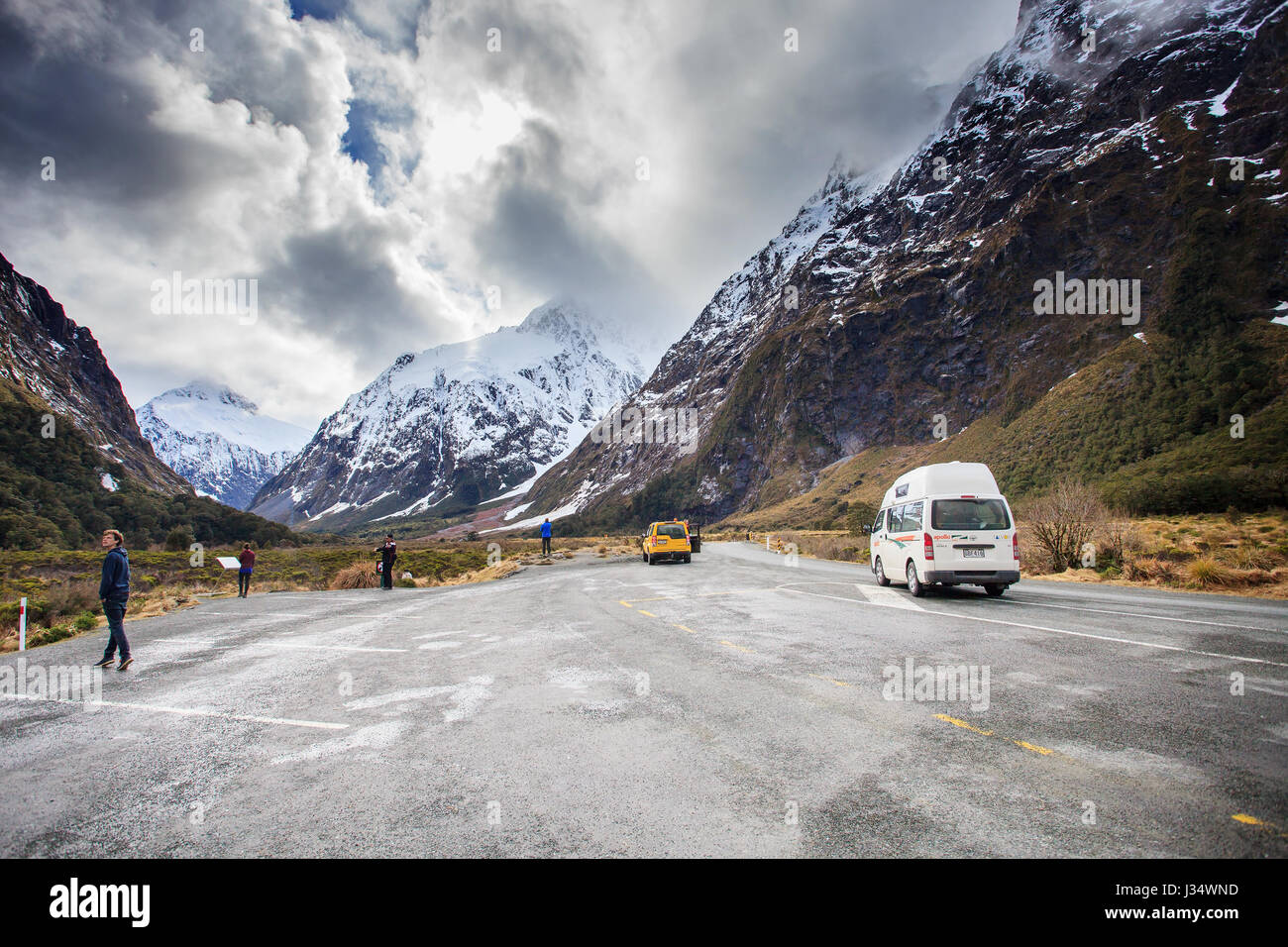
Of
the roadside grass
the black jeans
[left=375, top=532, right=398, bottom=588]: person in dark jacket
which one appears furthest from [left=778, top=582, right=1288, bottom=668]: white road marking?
[left=375, top=532, right=398, bottom=588]: person in dark jacket

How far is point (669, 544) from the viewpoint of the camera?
2838 cm

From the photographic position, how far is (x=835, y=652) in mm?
7238

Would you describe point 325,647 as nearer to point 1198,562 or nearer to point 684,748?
point 684,748

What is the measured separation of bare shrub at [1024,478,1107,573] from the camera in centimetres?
1769

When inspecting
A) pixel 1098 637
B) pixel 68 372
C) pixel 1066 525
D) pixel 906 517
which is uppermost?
pixel 68 372

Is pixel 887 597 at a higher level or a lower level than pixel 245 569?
higher

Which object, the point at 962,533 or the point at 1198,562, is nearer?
the point at 962,533

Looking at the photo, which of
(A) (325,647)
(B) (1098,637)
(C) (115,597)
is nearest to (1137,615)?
(B) (1098,637)

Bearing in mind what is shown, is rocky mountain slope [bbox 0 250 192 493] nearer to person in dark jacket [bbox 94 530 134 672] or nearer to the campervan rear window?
person in dark jacket [bbox 94 530 134 672]

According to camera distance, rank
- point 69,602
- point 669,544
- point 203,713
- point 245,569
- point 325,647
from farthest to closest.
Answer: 1. point 669,544
2. point 245,569
3. point 69,602
4. point 325,647
5. point 203,713

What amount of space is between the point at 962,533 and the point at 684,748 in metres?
10.00
